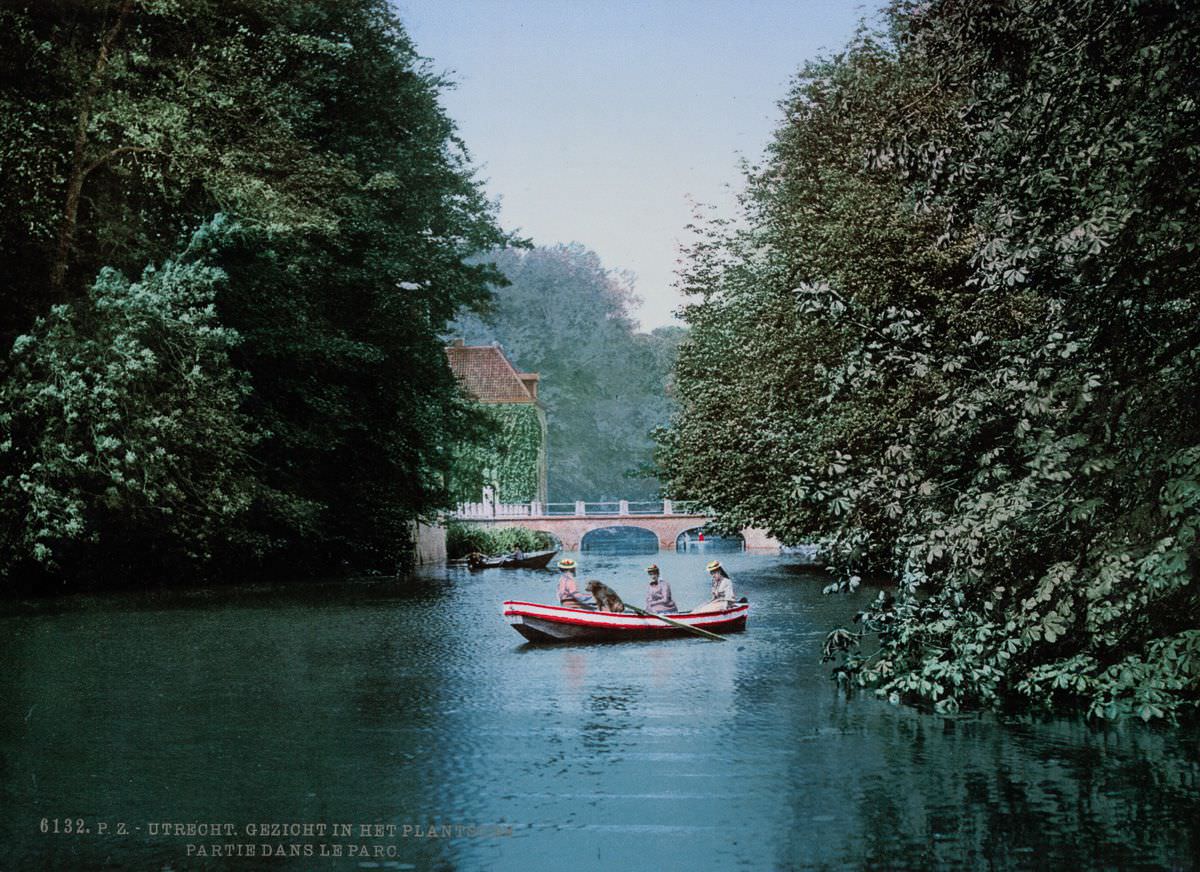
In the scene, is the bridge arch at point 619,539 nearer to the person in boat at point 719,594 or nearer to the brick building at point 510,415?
the brick building at point 510,415

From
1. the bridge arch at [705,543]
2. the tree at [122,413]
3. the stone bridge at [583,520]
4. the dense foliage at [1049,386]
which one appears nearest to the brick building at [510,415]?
the stone bridge at [583,520]

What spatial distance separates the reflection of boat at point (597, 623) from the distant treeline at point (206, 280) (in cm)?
727

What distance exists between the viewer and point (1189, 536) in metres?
9.38

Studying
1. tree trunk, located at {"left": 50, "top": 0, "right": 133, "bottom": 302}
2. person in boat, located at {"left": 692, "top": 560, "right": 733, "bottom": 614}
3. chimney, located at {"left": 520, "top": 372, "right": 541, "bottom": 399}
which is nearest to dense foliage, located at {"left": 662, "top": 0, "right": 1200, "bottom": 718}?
person in boat, located at {"left": 692, "top": 560, "right": 733, "bottom": 614}

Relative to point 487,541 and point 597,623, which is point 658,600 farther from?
point 487,541

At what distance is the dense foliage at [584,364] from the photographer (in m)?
74.2

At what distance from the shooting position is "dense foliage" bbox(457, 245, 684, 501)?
74.2 meters

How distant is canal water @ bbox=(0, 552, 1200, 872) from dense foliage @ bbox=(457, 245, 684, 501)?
5620cm

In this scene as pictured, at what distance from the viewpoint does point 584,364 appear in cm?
7538

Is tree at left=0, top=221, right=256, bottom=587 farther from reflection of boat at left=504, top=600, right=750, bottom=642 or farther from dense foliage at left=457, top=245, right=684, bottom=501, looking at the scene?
dense foliage at left=457, top=245, right=684, bottom=501

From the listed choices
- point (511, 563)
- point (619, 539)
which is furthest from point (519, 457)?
A: point (619, 539)

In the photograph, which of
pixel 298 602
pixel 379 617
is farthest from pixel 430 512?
pixel 379 617

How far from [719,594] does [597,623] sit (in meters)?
2.51

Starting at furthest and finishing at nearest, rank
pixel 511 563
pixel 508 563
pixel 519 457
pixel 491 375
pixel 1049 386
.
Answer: pixel 491 375
pixel 519 457
pixel 511 563
pixel 508 563
pixel 1049 386
